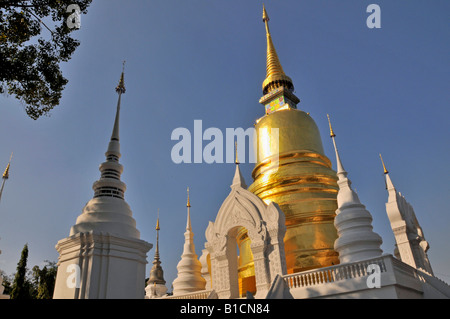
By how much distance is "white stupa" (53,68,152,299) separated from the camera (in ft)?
19.0

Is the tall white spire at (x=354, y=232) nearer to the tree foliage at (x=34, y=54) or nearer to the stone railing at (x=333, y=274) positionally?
the stone railing at (x=333, y=274)

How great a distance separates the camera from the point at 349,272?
10.4m

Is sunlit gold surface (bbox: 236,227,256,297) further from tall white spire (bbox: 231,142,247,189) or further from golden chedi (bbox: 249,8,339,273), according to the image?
tall white spire (bbox: 231,142,247,189)

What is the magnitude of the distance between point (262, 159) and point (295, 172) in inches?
109

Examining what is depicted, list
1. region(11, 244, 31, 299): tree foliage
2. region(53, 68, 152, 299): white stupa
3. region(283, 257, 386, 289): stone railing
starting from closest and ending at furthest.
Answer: region(53, 68, 152, 299): white stupa → region(283, 257, 386, 289): stone railing → region(11, 244, 31, 299): tree foliage

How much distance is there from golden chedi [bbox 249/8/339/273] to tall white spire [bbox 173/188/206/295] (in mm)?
4521

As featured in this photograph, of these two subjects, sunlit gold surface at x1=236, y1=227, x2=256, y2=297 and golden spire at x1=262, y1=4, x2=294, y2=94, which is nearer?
sunlit gold surface at x1=236, y1=227, x2=256, y2=297

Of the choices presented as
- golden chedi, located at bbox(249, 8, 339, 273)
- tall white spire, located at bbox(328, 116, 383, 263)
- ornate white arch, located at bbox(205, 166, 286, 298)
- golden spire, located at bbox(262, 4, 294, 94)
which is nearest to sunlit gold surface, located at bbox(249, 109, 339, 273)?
golden chedi, located at bbox(249, 8, 339, 273)

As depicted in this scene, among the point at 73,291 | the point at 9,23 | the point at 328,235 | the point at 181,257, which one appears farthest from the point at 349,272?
the point at 9,23

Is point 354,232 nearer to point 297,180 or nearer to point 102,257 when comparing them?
point 297,180

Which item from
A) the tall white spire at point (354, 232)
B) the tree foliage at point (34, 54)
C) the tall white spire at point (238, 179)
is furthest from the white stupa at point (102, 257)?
the tall white spire at point (238, 179)

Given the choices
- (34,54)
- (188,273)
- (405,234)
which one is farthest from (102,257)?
(405,234)
